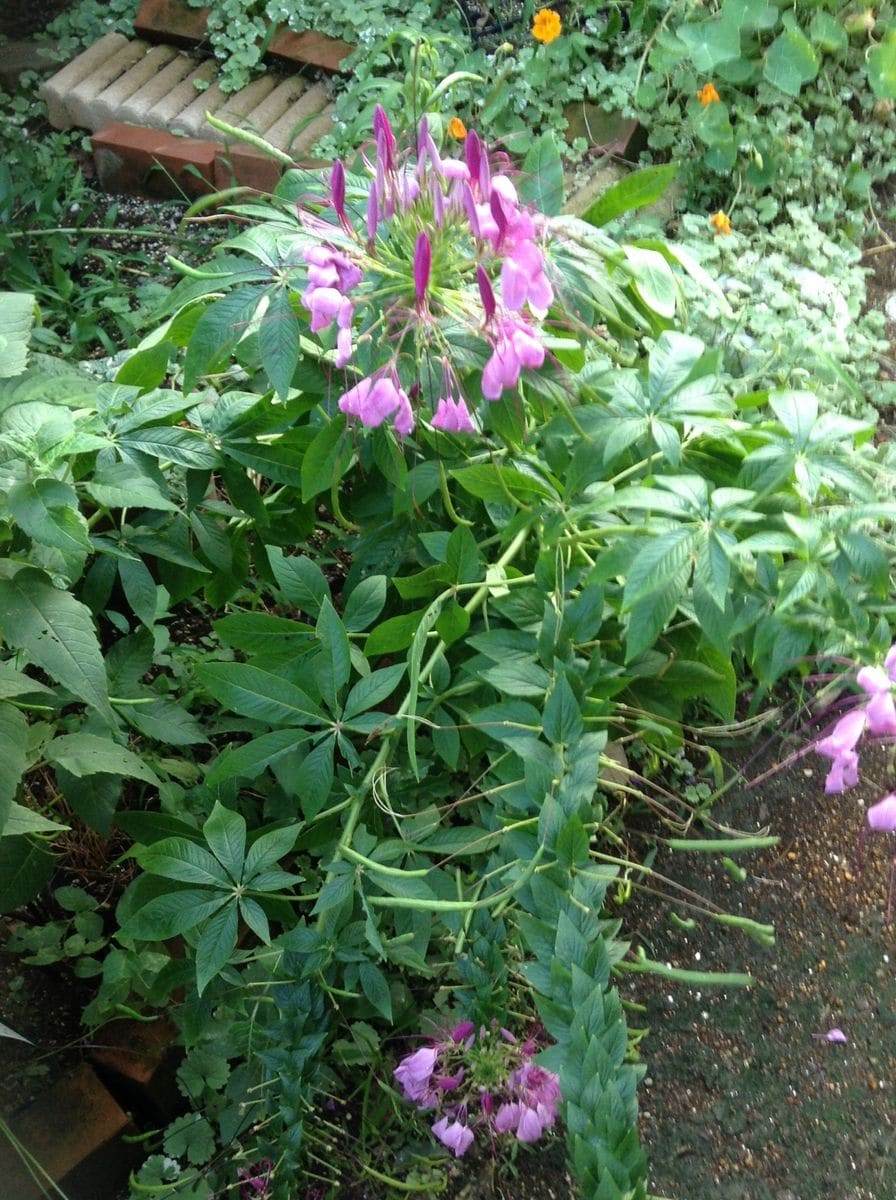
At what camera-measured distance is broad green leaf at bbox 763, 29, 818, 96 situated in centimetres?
218

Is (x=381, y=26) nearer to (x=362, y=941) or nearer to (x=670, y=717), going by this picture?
(x=670, y=717)

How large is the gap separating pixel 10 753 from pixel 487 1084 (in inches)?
22.7

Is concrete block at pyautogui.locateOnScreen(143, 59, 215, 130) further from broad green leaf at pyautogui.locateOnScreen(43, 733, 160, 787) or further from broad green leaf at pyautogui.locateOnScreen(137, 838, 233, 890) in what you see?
broad green leaf at pyautogui.locateOnScreen(137, 838, 233, 890)

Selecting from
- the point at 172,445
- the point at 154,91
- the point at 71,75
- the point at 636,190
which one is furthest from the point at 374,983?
the point at 71,75

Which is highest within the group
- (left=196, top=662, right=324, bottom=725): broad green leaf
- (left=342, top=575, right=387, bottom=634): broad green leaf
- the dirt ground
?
(left=342, top=575, right=387, bottom=634): broad green leaf

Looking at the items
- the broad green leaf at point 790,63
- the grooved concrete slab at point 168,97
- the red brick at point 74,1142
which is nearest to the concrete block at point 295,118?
the grooved concrete slab at point 168,97

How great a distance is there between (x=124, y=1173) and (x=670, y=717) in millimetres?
861

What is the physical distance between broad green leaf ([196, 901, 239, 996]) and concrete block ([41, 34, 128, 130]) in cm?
231

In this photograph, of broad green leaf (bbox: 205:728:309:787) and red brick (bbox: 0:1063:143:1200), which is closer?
broad green leaf (bbox: 205:728:309:787)

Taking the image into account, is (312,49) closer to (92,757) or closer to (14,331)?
(14,331)

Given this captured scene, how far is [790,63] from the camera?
7.19 ft

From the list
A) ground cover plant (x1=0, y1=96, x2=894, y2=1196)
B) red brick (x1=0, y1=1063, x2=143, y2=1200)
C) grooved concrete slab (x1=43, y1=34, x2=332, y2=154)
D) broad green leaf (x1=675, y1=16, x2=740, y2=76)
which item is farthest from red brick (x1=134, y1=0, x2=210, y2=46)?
red brick (x1=0, y1=1063, x2=143, y2=1200)

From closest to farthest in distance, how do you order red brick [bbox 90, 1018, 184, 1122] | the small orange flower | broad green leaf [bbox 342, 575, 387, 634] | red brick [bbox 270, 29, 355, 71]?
broad green leaf [bbox 342, 575, 387, 634]
red brick [bbox 90, 1018, 184, 1122]
the small orange flower
red brick [bbox 270, 29, 355, 71]

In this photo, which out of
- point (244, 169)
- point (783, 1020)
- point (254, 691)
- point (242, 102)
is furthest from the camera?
point (242, 102)
